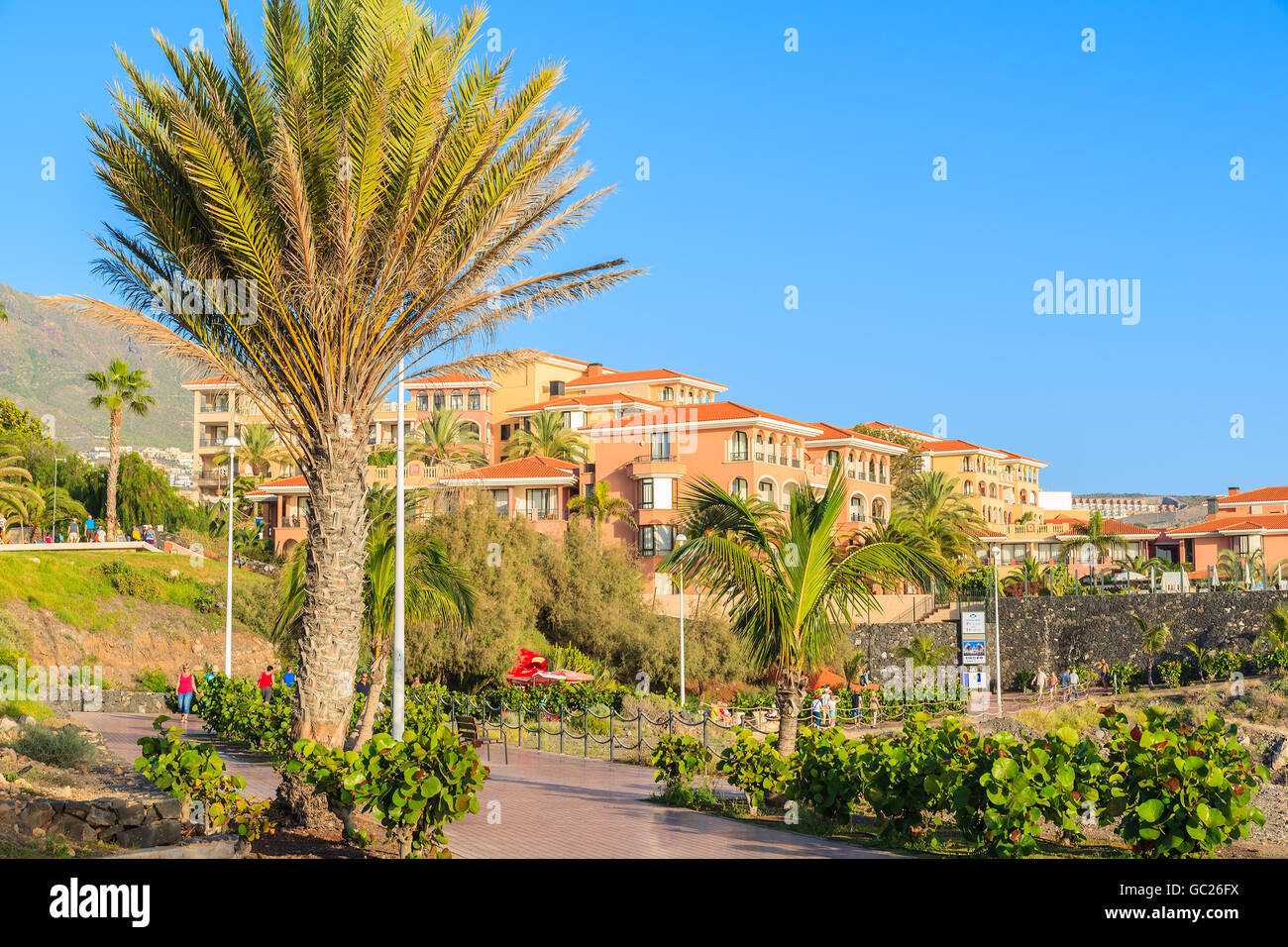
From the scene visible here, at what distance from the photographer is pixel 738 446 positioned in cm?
5869

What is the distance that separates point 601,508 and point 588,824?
4182 cm

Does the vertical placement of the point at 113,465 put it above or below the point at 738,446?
below

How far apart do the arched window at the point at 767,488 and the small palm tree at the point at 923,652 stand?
977cm

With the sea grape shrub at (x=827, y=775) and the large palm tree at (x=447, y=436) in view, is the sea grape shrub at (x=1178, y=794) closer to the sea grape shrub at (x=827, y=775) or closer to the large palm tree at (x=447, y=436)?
the sea grape shrub at (x=827, y=775)

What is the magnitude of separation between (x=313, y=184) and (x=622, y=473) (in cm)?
4754

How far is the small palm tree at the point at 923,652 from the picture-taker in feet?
176

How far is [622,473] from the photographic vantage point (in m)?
60.2

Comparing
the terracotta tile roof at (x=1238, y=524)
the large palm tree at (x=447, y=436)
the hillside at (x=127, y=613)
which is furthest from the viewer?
the terracotta tile roof at (x=1238, y=524)

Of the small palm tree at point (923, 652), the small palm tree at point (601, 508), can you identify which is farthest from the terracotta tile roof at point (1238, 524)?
the small palm tree at point (601, 508)

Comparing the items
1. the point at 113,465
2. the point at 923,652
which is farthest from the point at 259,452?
the point at 923,652

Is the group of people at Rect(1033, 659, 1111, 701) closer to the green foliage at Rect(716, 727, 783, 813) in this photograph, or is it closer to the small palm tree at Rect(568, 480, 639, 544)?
the small palm tree at Rect(568, 480, 639, 544)

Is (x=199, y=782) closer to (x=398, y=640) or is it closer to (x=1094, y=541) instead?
(x=398, y=640)

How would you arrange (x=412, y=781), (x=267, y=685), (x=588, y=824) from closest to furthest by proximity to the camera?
(x=412, y=781) < (x=588, y=824) < (x=267, y=685)

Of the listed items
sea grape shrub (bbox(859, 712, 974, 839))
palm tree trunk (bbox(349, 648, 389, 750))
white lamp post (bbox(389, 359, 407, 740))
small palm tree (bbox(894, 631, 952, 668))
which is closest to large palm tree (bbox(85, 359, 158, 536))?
small palm tree (bbox(894, 631, 952, 668))
